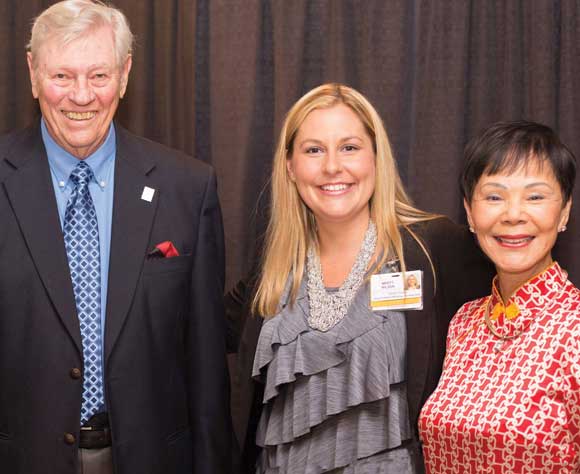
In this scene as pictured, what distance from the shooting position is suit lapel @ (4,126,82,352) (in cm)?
212

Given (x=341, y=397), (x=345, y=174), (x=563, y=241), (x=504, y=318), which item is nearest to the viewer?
(x=504, y=318)

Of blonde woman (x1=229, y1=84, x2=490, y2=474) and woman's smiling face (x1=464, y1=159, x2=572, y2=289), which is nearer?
woman's smiling face (x1=464, y1=159, x2=572, y2=289)

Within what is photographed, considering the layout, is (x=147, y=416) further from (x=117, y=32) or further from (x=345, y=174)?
(x=117, y=32)

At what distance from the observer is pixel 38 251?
7.02 ft

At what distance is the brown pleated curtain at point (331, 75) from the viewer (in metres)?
2.93

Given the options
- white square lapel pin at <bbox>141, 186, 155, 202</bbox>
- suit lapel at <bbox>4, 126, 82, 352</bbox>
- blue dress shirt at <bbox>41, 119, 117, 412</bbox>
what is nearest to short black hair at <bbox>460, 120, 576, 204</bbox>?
white square lapel pin at <bbox>141, 186, 155, 202</bbox>

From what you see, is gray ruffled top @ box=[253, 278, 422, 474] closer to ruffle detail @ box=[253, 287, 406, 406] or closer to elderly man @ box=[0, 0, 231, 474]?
ruffle detail @ box=[253, 287, 406, 406]

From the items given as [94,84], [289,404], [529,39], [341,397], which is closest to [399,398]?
[341,397]

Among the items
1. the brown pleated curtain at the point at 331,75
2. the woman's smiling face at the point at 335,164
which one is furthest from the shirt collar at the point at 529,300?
the brown pleated curtain at the point at 331,75

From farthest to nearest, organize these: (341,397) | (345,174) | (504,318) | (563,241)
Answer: (563,241)
(345,174)
(341,397)
(504,318)

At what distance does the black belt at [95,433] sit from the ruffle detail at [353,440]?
19.5 inches

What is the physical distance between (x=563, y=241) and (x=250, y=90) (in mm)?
1288

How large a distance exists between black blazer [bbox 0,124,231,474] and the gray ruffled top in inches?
9.4

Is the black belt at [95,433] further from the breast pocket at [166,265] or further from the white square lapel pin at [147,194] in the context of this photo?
the white square lapel pin at [147,194]
